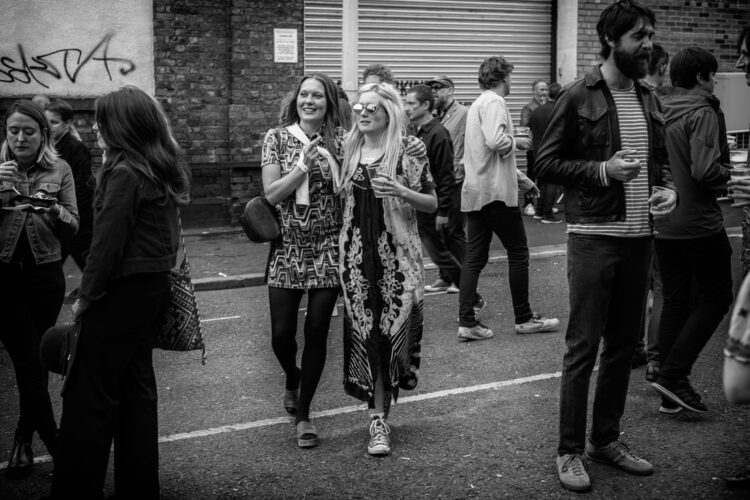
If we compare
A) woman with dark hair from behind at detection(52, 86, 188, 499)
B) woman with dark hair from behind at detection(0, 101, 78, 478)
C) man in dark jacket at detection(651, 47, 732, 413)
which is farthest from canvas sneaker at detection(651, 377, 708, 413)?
woman with dark hair from behind at detection(0, 101, 78, 478)

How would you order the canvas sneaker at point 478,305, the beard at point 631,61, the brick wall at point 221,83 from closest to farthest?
the beard at point 631,61 < the canvas sneaker at point 478,305 < the brick wall at point 221,83

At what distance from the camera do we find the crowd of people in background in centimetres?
402

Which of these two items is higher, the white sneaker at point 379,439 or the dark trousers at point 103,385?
the dark trousers at point 103,385

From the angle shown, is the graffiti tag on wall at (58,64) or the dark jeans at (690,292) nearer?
the dark jeans at (690,292)

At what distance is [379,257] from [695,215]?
1878 millimetres

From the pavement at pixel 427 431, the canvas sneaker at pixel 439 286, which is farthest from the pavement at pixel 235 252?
the pavement at pixel 427 431

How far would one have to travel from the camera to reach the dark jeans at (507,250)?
7449 mm

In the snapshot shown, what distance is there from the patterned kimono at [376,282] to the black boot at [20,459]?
1.70 meters

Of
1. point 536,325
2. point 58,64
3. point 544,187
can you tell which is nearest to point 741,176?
point 536,325

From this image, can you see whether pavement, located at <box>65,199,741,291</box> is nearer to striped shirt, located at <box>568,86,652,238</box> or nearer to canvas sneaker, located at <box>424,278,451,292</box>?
canvas sneaker, located at <box>424,278,451,292</box>

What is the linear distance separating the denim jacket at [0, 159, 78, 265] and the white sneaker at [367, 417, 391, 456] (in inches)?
74.8

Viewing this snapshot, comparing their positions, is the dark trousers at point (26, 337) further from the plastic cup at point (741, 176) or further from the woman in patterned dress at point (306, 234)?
the plastic cup at point (741, 176)

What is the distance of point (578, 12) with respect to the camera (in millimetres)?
16062

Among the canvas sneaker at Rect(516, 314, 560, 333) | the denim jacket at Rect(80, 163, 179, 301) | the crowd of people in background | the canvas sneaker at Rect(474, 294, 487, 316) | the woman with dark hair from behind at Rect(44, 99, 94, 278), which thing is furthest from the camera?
the woman with dark hair from behind at Rect(44, 99, 94, 278)
